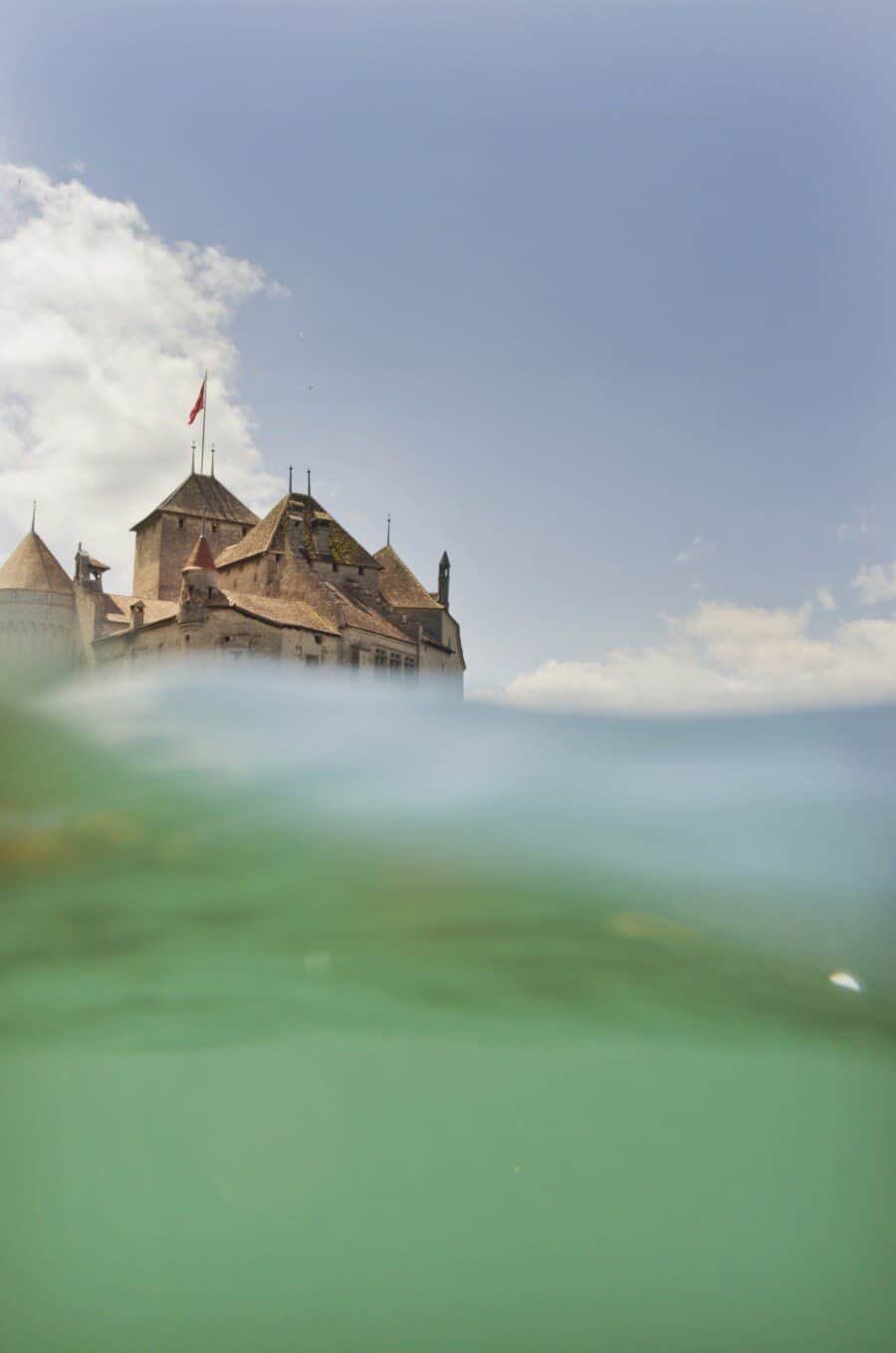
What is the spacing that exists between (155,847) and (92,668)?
2864cm

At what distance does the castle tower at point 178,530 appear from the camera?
119ft

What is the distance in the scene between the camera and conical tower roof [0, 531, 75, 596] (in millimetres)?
35938

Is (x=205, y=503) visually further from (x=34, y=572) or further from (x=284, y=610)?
(x=284, y=610)

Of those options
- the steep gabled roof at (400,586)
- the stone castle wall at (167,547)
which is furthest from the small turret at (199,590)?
the steep gabled roof at (400,586)

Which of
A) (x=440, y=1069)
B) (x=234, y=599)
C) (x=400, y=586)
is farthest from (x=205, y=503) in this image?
(x=440, y=1069)

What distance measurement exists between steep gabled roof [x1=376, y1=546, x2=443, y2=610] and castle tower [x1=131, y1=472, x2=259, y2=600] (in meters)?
6.16

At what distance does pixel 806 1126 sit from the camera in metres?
3.58

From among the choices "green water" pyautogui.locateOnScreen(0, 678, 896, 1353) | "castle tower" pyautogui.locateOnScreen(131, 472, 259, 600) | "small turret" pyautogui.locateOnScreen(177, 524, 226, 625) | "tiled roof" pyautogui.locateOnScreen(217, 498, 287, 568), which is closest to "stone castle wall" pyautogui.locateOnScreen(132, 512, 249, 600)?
"castle tower" pyautogui.locateOnScreen(131, 472, 259, 600)

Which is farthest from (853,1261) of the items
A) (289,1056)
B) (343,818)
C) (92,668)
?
(92,668)

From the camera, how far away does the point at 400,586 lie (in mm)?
37281

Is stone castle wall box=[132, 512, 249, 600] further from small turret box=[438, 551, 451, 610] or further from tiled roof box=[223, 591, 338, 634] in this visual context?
small turret box=[438, 551, 451, 610]

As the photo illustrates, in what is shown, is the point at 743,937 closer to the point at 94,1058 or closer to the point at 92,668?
the point at 94,1058

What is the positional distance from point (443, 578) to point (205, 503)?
1039 cm

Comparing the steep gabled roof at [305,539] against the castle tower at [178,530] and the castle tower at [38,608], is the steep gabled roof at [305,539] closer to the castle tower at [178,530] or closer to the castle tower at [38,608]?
the castle tower at [178,530]
